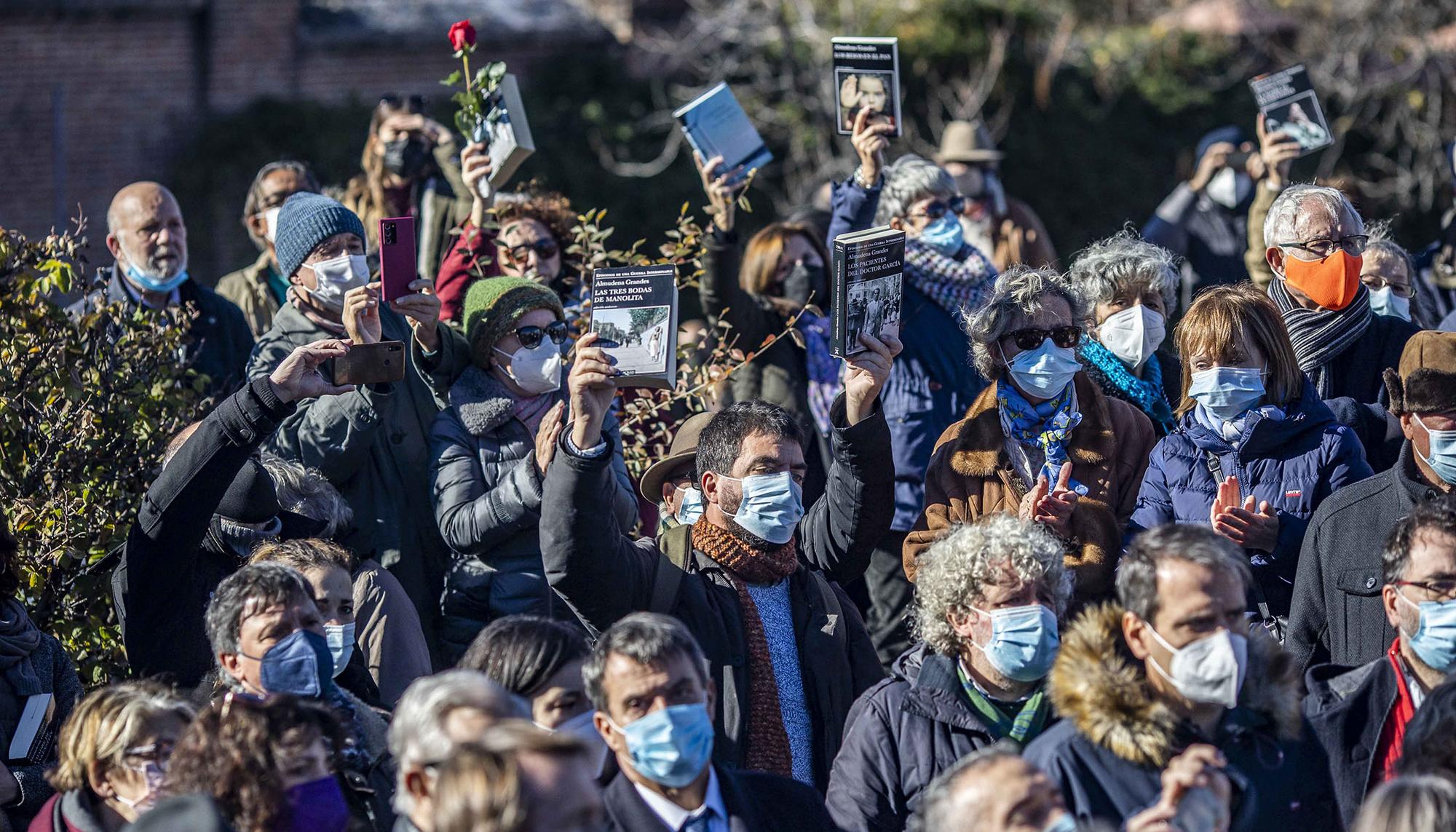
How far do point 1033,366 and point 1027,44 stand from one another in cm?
1175

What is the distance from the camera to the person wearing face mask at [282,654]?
4605 mm

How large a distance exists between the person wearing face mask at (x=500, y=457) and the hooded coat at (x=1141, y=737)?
1991 millimetres

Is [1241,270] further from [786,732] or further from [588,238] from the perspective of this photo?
[786,732]

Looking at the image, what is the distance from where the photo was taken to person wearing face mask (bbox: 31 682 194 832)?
4242mm

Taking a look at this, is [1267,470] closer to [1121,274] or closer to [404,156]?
[1121,274]

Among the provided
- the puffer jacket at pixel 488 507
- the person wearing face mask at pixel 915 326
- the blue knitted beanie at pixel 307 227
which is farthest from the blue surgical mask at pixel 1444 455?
the blue knitted beanie at pixel 307 227

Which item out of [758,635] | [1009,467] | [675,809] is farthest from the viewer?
[1009,467]

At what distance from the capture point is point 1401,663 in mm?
4723

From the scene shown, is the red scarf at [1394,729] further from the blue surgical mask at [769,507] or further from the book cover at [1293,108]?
the book cover at [1293,108]

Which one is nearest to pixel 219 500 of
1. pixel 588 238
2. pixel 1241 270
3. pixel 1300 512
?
pixel 588 238

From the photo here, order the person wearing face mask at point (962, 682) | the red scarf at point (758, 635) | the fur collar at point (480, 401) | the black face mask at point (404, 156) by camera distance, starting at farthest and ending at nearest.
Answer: the black face mask at point (404, 156) < the fur collar at point (480, 401) < the red scarf at point (758, 635) < the person wearing face mask at point (962, 682)

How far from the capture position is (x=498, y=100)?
7.42 m

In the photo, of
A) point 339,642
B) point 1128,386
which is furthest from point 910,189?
point 339,642

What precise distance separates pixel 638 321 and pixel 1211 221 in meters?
5.39
